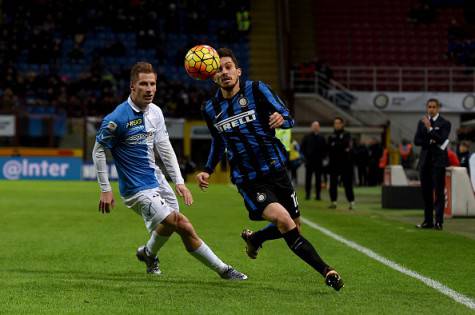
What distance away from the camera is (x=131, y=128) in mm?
9375

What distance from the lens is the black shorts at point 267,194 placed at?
896 centimetres

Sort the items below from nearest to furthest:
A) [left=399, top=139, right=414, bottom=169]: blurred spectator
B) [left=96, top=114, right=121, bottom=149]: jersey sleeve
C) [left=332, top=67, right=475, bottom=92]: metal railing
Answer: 1. [left=96, top=114, right=121, bottom=149]: jersey sleeve
2. [left=399, top=139, right=414, bottom=169]: blurred spectator
3. [left=332, top=67, right=475, bottom=92]: metal railing

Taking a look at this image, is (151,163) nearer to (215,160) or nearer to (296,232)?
(215,160)

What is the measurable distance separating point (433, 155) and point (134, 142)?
26.6 feet

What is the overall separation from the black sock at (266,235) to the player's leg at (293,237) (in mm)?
723

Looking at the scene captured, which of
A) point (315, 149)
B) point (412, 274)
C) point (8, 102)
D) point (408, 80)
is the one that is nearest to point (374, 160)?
point (408, 80)

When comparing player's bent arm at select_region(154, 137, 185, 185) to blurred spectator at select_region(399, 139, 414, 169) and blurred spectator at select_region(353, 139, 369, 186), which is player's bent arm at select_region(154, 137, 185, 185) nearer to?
blurred spectator at select_region(399, 139, 414, 169)

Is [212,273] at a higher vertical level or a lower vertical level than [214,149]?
lower

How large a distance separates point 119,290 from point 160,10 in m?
38.2

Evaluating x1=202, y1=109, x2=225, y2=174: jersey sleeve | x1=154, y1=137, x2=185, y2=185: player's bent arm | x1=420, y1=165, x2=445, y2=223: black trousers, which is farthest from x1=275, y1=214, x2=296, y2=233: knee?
x1=420, y1=165, x2=445, y2=223: black trousers

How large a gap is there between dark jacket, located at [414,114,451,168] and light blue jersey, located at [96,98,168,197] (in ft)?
25.4

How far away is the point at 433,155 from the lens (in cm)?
1642

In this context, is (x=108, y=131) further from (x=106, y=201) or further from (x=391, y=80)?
(x=391, y=80)

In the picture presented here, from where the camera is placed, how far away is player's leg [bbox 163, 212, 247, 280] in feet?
30.5
